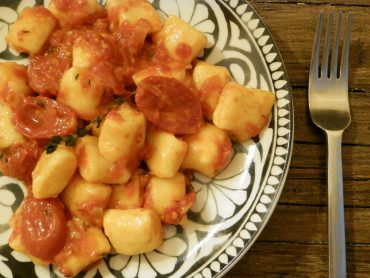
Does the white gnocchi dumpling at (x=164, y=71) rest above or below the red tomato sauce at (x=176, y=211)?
above

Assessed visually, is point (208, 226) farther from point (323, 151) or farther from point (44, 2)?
point (44, 2)

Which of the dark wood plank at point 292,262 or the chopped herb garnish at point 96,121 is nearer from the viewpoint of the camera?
the chopped herb garnish at point 96,121

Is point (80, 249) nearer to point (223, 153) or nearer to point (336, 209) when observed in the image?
point (223, 153)

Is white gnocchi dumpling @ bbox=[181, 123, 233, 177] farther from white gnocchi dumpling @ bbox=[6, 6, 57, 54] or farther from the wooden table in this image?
white gnocchi dumpling @ bbox=[6, 6, 57, 54]

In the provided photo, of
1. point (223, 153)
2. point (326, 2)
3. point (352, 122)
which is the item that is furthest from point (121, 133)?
point (326, 2)

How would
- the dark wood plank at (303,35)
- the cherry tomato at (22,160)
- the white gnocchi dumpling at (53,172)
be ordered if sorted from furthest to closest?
the dark wood plank at (303,35)
the cherry tomato at (22,160)
the white gnocchi dumpling at (53,172)

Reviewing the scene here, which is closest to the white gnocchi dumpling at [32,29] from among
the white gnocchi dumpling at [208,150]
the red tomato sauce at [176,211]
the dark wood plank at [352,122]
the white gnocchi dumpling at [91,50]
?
the white gnocchi dumpling at [91,50]

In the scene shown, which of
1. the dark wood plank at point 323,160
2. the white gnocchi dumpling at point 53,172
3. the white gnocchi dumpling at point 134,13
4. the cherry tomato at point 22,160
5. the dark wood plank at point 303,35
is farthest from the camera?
the dark wood plank at point 303,35

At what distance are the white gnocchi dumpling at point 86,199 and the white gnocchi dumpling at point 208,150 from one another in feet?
0.88

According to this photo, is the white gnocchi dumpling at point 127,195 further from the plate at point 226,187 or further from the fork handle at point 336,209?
the fork handle at point 336,209

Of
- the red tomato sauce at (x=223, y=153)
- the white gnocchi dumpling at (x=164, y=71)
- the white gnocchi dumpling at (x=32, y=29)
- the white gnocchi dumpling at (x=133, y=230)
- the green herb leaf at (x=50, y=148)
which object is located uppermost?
the white gnocchi dumpling at (x=32, y=29)

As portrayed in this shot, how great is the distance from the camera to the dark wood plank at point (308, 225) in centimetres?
155

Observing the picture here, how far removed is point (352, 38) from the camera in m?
1.78

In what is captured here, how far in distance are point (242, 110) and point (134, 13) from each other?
485 mm
